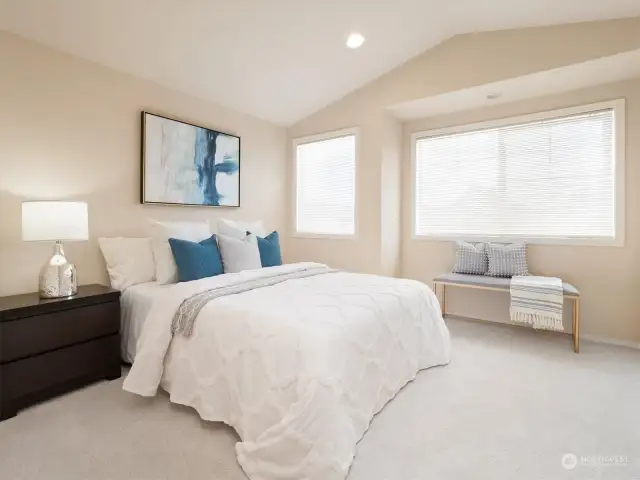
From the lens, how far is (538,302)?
126 inches

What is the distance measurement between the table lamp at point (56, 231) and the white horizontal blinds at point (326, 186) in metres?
2.81

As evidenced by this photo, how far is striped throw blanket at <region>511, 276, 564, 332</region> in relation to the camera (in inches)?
123

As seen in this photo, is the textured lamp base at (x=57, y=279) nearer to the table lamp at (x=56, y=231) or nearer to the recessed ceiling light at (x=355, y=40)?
the table lamp at (x=56, y=231)

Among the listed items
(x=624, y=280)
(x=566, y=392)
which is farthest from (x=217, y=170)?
(x=624, y=280)

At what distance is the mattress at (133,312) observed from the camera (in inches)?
104

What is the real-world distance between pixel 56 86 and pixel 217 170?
1.54 metres

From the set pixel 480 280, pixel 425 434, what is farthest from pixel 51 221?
pixel 480 280

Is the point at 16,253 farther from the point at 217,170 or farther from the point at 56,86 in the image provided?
the point at 217,170

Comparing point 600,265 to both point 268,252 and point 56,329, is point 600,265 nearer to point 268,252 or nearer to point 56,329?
point 268,252

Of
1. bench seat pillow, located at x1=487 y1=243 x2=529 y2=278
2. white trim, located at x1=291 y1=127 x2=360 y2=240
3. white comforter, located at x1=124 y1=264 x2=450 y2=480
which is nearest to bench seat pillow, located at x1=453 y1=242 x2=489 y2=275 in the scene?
bench seat pillow, located at x1=487 y1=243 x2=529 y2=278

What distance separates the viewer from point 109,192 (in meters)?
3.10

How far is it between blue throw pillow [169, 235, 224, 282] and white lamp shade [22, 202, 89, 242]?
25.9 inches

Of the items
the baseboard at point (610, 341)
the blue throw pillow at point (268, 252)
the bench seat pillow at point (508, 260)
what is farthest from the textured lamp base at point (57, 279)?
the baseboard at point (610, 341)

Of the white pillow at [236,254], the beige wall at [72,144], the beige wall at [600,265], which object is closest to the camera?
the beige wall at [72,144]
